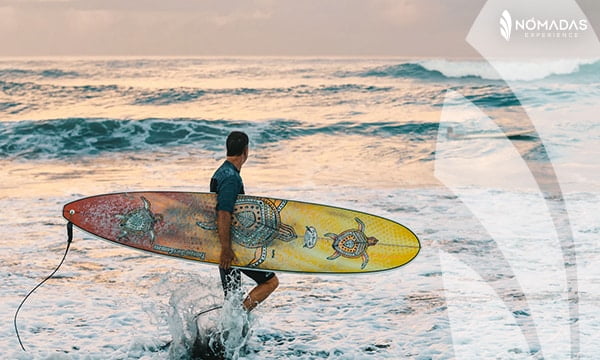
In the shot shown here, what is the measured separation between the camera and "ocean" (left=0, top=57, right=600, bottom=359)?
15.2 ft

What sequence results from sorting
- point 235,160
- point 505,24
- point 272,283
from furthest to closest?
point 505,24 → point 272,283 → point 235,160

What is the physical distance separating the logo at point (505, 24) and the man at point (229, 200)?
28.2 metres

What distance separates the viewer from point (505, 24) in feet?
105

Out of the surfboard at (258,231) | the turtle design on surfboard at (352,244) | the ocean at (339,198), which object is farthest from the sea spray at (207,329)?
the turtle design on surfboard at (352,244)

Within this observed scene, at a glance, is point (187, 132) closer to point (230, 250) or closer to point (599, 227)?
point (599, 227)

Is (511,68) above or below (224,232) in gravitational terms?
above

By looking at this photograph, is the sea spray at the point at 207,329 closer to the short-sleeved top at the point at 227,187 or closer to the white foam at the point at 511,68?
the short-sleeved top at the point at 227,187

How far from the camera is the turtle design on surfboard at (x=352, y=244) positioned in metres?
4.63

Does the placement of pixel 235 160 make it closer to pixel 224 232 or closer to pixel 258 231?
pixel 224 232

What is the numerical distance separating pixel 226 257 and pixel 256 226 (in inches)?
20.5

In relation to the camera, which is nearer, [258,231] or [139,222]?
[258,231]

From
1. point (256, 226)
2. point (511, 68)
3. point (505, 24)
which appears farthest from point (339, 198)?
point (511, 68)

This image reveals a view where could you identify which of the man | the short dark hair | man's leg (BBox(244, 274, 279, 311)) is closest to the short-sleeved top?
the man

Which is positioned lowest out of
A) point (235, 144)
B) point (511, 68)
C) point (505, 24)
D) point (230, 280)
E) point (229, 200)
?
point (230, 280)
